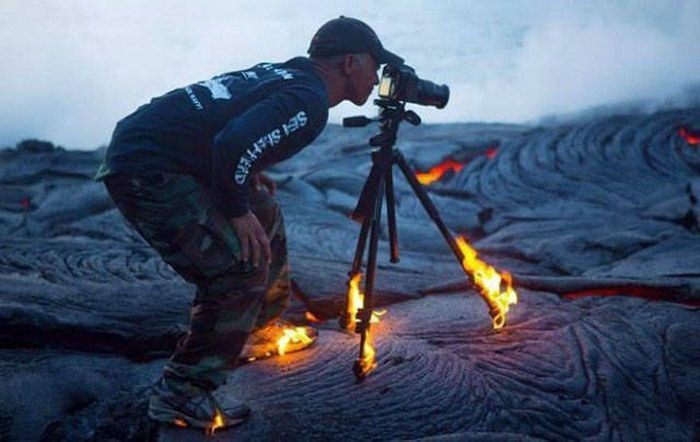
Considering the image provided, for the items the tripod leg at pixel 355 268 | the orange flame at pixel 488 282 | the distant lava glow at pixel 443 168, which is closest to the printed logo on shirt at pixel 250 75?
the tripod leg at pixel 355 268

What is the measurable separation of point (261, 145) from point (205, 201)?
0.46m

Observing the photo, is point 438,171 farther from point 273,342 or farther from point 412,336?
point 273,342

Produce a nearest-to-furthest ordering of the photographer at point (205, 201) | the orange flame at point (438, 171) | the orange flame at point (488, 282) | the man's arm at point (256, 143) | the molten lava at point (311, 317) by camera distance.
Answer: the man's arm at point (256, 143)
the photographer at point (205, 201)
the orange flame at point (488, 282)
the molten lava at point (311, 317)
the orange flame at point (438, 171)

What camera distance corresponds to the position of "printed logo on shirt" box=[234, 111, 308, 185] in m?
2.60

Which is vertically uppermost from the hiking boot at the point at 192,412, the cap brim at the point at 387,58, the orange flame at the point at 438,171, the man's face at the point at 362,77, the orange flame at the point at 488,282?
the orange flame at the point at 438,171

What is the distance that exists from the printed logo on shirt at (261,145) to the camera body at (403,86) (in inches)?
35.4

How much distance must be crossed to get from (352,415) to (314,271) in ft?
8.18

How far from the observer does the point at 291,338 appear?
3994mm

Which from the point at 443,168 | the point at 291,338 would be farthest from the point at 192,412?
the point at 443,168

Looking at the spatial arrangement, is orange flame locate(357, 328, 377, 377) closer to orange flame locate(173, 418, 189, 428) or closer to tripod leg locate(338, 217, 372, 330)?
tripod leg locate(338, 217, 372, 330)

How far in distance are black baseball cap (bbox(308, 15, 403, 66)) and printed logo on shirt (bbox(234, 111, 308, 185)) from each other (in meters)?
0.69

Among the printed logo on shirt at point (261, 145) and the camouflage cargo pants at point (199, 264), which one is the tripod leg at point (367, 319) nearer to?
the camouflage cargo pants at point (199, 264)

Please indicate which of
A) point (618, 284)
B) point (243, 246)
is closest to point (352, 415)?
point (243, 246)

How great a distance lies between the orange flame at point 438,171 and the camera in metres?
11.9
